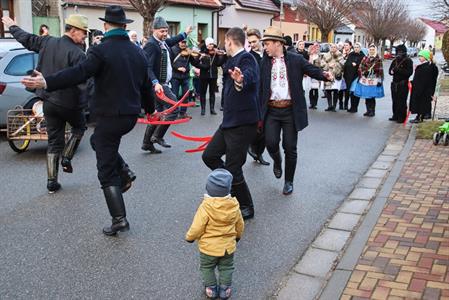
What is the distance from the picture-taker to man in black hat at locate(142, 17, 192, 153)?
8.40m

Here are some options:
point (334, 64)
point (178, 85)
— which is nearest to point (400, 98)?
point (334, 64)

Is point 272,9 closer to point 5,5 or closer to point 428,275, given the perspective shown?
point 5,5

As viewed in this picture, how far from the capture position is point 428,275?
4258 mm

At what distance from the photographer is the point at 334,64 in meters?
14.5

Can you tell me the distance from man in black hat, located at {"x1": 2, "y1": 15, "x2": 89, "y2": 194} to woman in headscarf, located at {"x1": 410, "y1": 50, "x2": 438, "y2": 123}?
8.36 m

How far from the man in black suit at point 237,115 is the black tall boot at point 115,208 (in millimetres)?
964

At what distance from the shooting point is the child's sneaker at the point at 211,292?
391 centimetres

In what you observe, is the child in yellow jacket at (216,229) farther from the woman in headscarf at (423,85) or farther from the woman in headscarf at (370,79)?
the woman in headscarf at (370,79)

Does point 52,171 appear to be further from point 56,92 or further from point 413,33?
point 413,33

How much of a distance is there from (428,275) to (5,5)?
745 inches

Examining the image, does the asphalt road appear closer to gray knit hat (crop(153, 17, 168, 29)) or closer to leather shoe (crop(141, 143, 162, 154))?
leather shoe (crop(141, 143, 162, 154))

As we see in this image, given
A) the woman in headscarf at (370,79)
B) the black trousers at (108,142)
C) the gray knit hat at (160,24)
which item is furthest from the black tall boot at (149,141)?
the woman in headscarf at (370,79)

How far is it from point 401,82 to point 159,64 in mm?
6545

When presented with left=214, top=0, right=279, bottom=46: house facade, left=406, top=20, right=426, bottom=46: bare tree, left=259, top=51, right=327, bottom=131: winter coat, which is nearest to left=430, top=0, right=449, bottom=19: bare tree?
left=214, top=0, right=279, bottom=46: house facade
